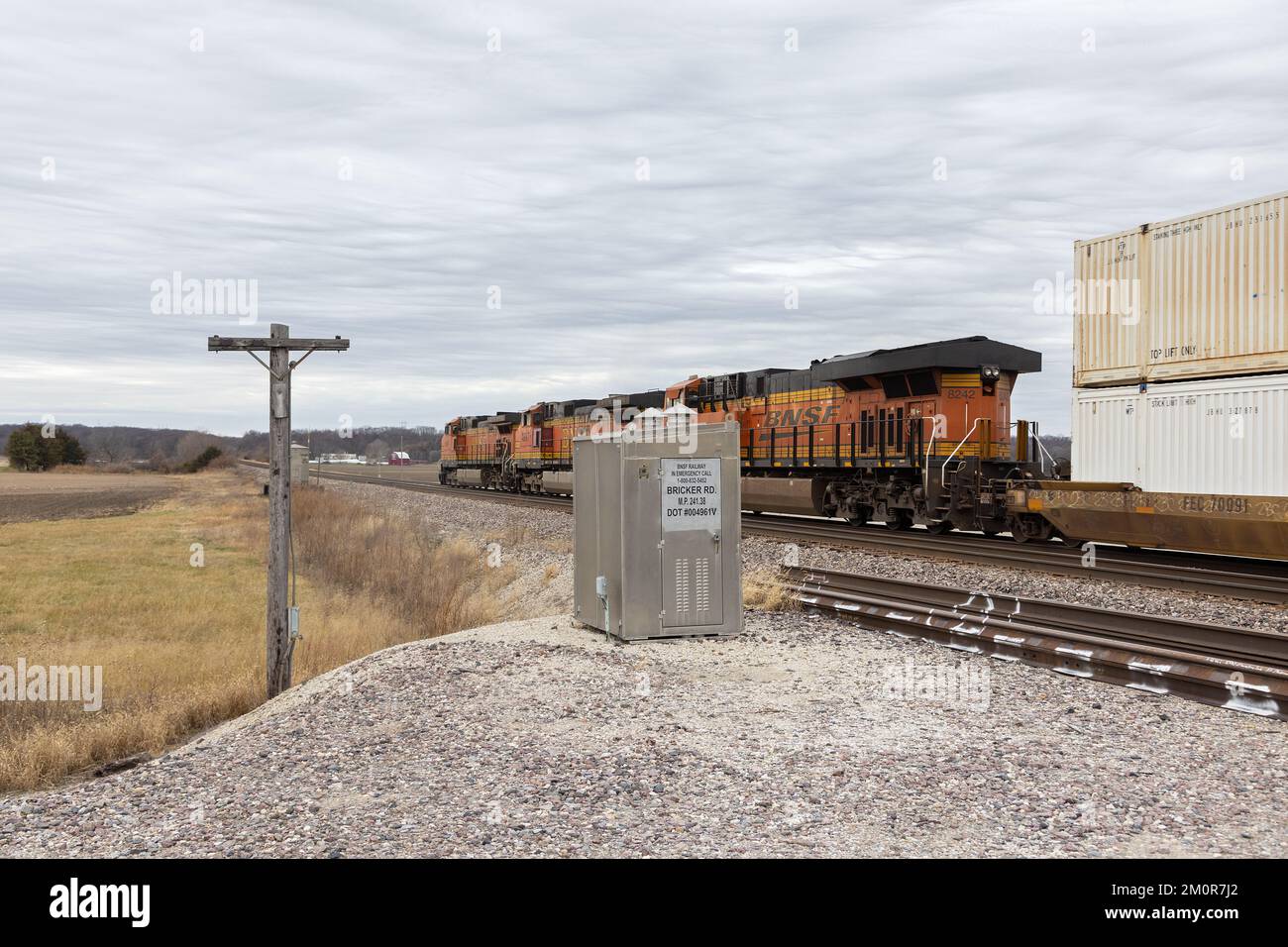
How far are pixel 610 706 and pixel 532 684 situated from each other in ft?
3.15

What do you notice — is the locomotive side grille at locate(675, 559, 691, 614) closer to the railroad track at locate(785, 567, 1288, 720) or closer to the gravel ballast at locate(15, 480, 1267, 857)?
the gravel ballast at locate(15, 480, 1267, 857)

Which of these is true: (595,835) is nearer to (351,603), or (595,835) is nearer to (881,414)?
(351,603)

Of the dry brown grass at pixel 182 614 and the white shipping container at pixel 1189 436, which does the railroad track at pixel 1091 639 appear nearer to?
the white shipping container at pixel 1189 436

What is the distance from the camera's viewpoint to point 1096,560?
1494cm

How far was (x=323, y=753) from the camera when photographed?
664 centimetres

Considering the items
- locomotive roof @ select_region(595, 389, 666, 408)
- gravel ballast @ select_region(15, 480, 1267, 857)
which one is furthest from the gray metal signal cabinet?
locomotive roof @ select_region(595, 389, 666, 408)

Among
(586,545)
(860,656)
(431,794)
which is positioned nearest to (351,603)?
(586,545)

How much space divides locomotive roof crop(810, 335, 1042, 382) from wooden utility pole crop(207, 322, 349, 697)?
1322 centimetres

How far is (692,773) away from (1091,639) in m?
5.05

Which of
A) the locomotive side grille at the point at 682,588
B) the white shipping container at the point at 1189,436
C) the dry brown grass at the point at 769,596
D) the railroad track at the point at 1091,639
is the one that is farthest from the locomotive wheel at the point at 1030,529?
the locomotive side grille at the point at 682,588

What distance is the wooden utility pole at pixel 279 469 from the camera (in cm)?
1005

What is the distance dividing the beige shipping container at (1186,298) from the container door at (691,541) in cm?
826

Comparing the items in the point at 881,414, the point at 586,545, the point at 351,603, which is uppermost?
the point at 881,414

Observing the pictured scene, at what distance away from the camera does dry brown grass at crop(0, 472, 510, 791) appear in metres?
9.60
